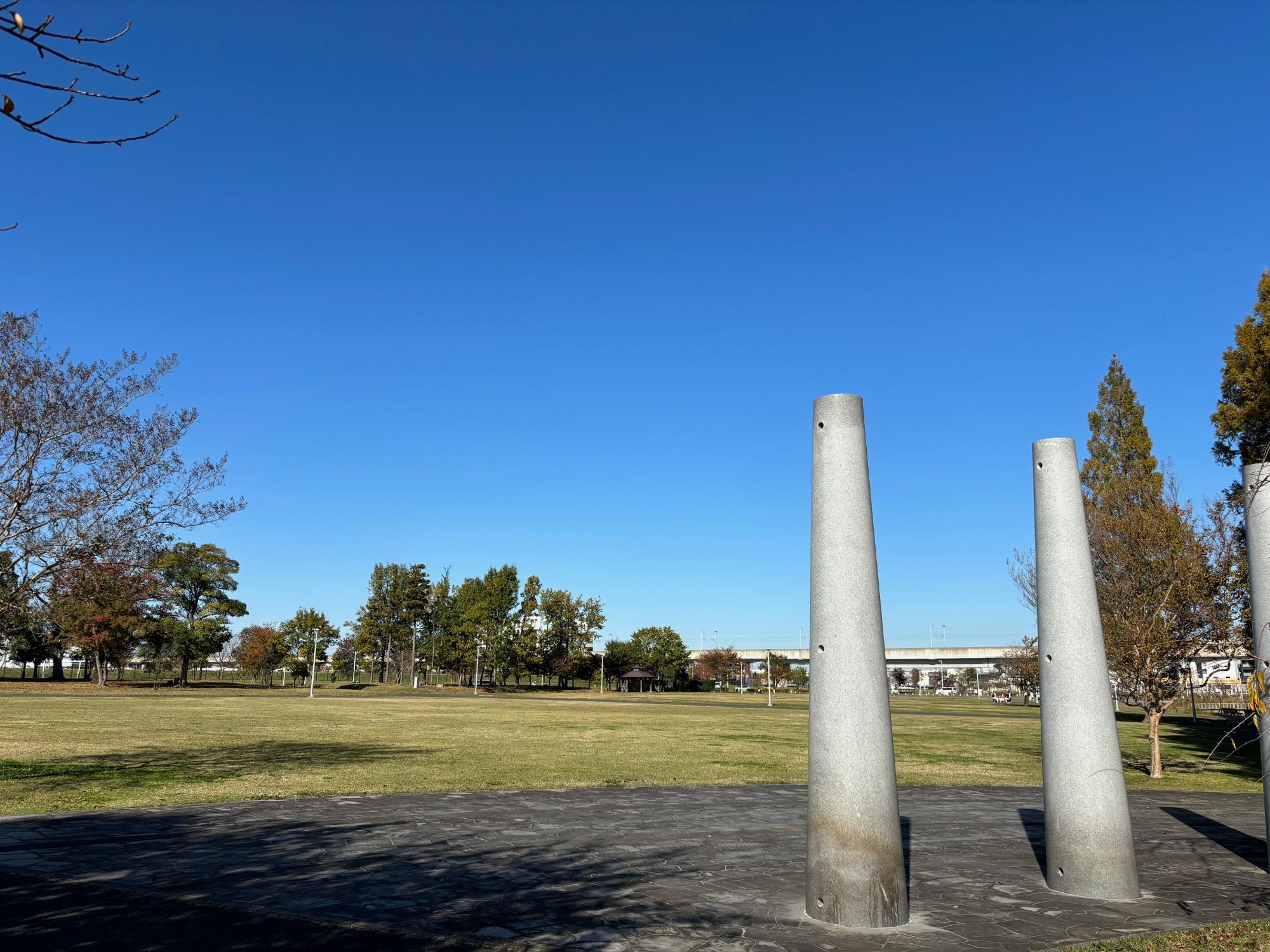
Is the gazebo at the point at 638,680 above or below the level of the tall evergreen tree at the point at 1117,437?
below

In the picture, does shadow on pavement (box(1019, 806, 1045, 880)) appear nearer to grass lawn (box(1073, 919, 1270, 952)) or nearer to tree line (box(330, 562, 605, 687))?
grass lawn (box(1073, 919, 1270, 952))

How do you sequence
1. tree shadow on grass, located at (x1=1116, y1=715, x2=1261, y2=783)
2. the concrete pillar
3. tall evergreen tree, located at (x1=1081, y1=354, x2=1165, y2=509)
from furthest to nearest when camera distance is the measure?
tall evergreen tree, located at (x1=1081, y1=354, x2=1165, y2=509)
tree shadow on grass, located at (x1=1116, y1=715, x2=1261, y2=783)
the concrete pillar

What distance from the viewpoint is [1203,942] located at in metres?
5.52

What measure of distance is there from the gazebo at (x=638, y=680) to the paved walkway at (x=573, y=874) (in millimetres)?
67317

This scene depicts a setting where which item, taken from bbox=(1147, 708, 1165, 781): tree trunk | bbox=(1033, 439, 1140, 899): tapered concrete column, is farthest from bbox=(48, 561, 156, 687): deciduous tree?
bbox=(1147, 708, 1165, 781): tree trunk

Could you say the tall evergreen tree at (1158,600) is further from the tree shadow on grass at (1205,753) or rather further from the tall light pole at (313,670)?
the tall light pole at (313,670)

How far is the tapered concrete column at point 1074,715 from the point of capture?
6.85 meters

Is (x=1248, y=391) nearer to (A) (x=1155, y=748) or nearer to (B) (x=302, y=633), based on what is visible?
(A) (x=1155, y=748)

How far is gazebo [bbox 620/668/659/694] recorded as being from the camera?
77688mm

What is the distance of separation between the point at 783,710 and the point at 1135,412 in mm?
24959

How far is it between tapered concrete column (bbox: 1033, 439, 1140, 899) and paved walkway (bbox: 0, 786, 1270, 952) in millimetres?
295

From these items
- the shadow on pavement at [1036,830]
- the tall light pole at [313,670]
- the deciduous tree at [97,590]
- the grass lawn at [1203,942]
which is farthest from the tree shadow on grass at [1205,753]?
the tall light pole at [313,670]

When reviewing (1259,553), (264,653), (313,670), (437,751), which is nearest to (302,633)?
(264,653)

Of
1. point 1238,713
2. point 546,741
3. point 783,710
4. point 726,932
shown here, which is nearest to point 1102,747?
point 726,932
